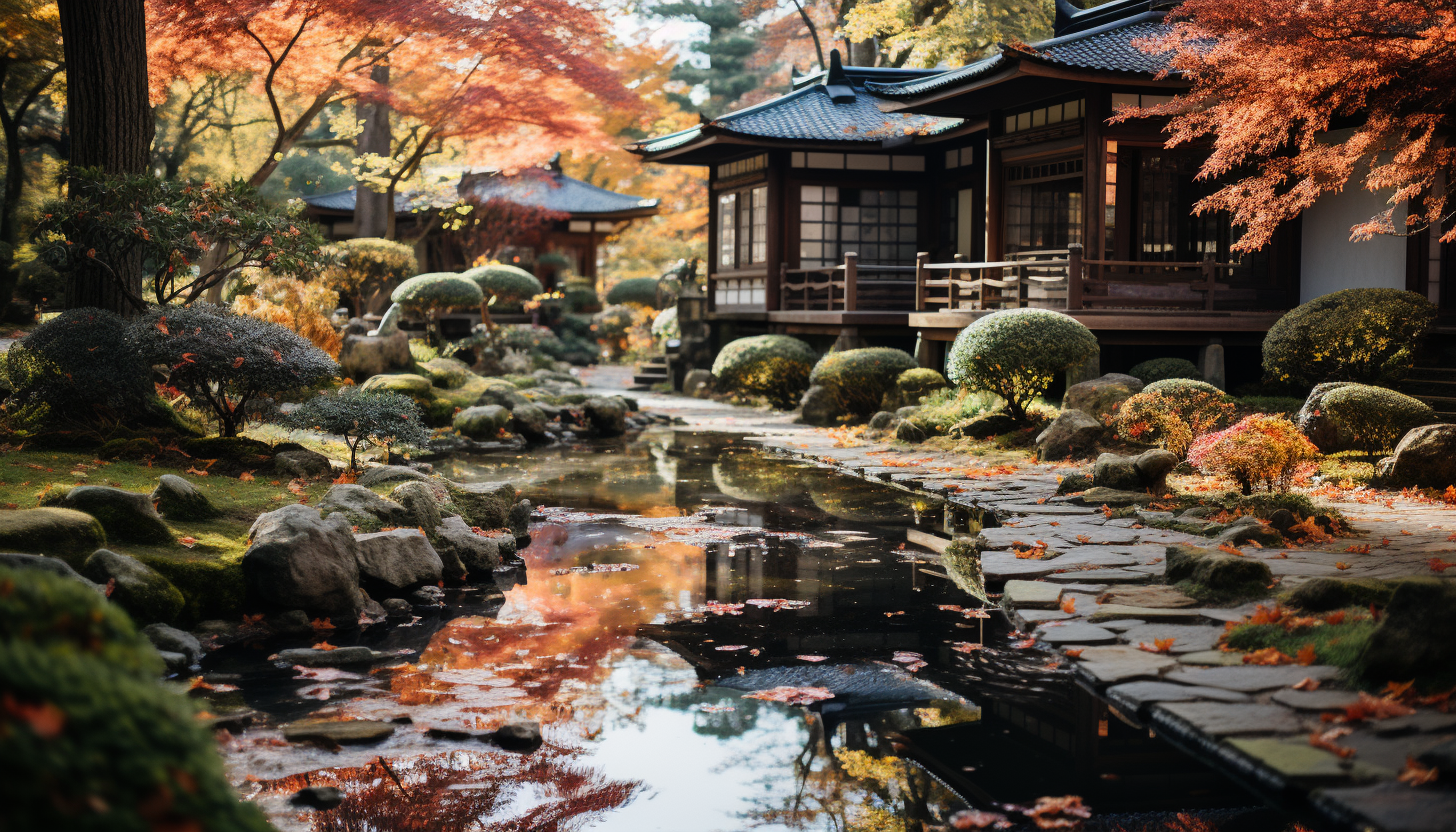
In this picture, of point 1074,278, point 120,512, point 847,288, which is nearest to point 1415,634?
point 120,512

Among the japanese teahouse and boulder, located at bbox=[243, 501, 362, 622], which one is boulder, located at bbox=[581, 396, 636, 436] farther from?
boulder, located at bbox=[243, 501, 362, 622]

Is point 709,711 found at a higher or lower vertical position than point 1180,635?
lower

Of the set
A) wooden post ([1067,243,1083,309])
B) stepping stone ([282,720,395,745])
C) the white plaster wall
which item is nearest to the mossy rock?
stepping stone ([282,720,395,745])

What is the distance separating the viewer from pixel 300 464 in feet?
33.4

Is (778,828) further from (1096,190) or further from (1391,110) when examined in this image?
(1096,190)

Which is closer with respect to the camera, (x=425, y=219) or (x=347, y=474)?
(x=347, y=474)

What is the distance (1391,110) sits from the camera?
891 cm

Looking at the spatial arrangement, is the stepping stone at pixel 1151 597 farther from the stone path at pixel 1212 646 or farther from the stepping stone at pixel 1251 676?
the stepping stone at pixel 1251 676

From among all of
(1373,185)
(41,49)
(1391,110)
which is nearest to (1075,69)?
(1373,185)

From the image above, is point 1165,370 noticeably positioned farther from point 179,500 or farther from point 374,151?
point 374,151

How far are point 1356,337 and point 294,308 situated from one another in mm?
14699

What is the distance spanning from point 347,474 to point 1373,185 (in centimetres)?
1000

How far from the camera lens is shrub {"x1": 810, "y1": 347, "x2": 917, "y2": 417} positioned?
17844mm

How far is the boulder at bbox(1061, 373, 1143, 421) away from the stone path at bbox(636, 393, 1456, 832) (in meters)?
2.26
